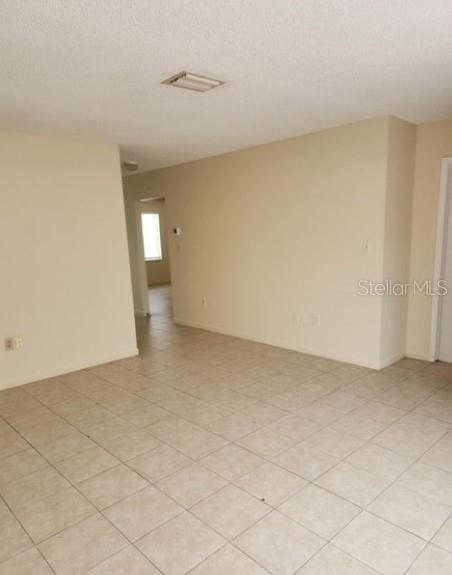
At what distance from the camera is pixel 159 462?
2508 millimetres

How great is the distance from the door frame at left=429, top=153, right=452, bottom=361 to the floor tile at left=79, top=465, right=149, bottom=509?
10.5ft

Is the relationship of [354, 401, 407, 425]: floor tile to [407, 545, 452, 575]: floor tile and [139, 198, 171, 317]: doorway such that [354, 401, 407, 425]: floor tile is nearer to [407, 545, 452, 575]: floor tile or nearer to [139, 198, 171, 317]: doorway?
[407, 545, 452, 575]: floor tile

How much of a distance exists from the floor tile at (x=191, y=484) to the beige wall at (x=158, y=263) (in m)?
7.73

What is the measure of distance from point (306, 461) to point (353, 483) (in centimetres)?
31

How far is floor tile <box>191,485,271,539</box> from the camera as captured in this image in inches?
76.6

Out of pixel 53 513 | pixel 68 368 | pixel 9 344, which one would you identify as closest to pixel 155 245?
pixel 68 368

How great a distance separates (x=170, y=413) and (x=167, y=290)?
20.6 ft

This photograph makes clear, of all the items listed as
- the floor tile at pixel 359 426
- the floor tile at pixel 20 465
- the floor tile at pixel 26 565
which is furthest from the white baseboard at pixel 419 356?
the floor tile at pixel 26 565

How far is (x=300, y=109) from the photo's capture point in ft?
10.6

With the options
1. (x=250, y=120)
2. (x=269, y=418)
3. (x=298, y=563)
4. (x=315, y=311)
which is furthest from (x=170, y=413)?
(x=250, y=120)

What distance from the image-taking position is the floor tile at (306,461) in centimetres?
236

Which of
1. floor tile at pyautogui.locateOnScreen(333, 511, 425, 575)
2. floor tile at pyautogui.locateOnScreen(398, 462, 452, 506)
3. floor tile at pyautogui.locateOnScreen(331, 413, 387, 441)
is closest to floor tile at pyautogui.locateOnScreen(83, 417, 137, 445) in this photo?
floor tile at pyautogui.locateOnScreen(331, 413, 387, 441)

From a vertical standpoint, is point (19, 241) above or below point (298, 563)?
above

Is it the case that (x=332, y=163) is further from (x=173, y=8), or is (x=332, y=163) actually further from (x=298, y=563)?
(x=298, y=563)
